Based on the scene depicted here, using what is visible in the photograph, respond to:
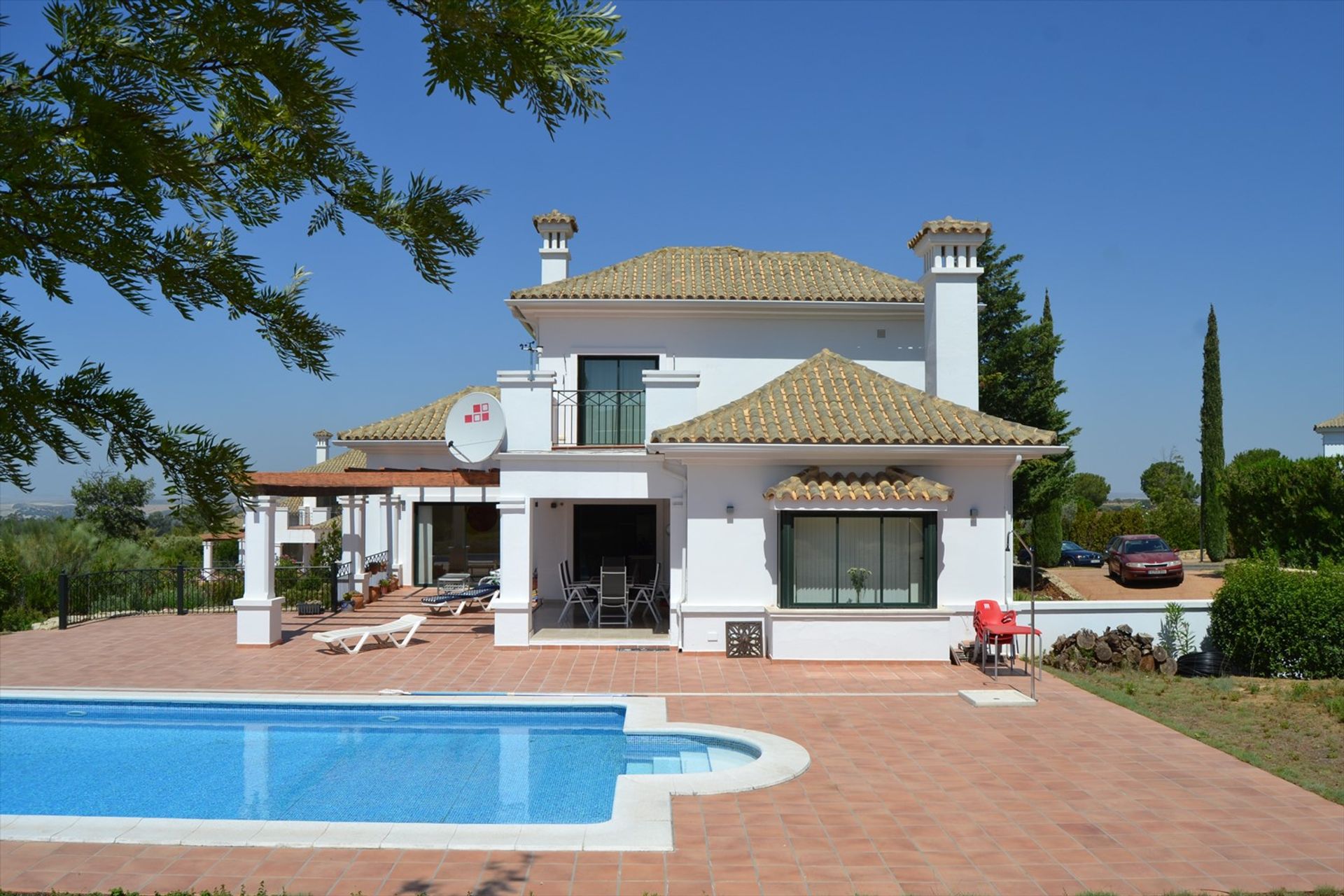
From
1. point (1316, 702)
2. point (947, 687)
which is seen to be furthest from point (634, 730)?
point (1316, 702)

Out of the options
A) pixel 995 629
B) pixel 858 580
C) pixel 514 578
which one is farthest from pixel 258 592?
pixel 995 629

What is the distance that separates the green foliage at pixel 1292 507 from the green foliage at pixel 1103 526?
13678 millimetres

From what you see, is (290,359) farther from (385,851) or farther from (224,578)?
(224,578)

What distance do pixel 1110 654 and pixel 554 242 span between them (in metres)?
15.7

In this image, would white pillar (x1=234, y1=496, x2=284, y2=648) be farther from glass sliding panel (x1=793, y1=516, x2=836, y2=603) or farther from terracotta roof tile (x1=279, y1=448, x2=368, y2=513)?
terracotta roof tile (x1=279, y1=448, x2=368, y2=513)

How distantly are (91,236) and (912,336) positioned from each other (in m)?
20.8

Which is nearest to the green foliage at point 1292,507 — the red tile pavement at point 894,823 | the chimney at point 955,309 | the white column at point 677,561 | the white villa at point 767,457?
the chimney at point 955,309

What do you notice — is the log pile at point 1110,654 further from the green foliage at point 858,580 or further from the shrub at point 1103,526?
the shrub at point 1103,526

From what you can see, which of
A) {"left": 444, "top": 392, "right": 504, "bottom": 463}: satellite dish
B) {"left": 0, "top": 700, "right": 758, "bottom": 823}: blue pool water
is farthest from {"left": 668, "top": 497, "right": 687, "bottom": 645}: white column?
{"left": 0, "top": 700, "right": 758, "bottom": 823}: blue pool water

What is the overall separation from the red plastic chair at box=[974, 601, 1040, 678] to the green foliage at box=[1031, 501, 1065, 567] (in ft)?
81.0

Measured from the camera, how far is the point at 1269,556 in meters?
17.4

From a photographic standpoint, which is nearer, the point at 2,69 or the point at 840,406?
the point at 2,69

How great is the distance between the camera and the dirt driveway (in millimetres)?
29047

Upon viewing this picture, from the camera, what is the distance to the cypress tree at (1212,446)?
4153 cm
